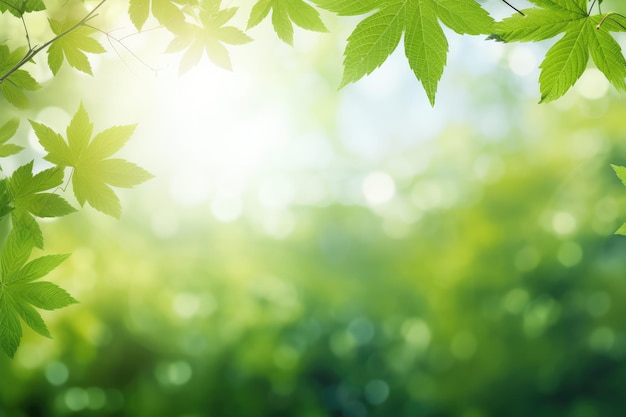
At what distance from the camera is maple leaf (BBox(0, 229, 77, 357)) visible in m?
1.18

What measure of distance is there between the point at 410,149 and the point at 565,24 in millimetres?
11936

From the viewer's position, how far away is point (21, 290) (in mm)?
1212

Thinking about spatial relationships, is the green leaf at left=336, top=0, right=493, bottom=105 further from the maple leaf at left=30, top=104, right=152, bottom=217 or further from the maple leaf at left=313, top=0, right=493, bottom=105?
the maple leaf at left=30, top=104, right=152, bottom=217

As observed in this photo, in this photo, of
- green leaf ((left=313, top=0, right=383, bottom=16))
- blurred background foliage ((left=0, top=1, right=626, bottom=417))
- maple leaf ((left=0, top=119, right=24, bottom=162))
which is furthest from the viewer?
blurred background foliage ((left=0, top=1, right=626, bottom=417))

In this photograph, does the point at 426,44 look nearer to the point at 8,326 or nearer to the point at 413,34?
the point at 413,34

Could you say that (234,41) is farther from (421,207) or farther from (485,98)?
(485,98)

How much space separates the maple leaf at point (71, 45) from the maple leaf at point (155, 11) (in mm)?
259

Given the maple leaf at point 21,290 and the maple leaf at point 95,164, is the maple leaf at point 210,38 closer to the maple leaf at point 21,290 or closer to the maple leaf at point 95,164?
the maple leaf at point 95,164

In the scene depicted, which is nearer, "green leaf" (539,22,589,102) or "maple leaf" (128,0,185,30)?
"green leaf" (539,22,589,102)

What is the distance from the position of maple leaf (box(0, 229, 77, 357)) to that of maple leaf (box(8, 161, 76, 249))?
1.3 inches

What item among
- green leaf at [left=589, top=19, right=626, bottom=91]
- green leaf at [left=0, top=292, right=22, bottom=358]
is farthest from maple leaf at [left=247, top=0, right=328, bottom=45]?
green leaf at [left=0, top=292, right=22, bottom=358]

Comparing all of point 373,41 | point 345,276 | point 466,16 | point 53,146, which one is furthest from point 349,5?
point 345,276

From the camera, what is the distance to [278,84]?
46.6 ft

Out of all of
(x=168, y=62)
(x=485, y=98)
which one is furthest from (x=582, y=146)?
(x=168, y=62)
